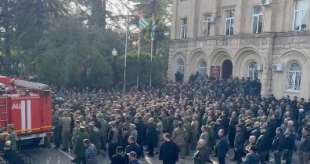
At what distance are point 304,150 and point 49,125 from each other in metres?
8.84

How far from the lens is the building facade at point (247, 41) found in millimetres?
23594

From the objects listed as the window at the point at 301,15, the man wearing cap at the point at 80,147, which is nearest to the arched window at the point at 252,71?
the window at the point at 301,15

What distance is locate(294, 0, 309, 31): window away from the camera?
23078 millimetres

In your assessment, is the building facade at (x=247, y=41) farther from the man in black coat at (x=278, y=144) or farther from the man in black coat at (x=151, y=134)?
the man in black coat at (x=151, y=134)

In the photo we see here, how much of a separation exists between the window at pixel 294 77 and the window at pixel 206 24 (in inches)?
356

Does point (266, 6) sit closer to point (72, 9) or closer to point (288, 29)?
point (288, 29)

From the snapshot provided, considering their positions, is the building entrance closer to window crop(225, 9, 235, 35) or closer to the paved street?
window crop(225, 9, 235, 35)

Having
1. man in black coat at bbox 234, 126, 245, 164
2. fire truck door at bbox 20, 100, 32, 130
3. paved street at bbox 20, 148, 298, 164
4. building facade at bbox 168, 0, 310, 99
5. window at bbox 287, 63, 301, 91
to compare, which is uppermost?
building facade at bbox 168, 0, 310, 99

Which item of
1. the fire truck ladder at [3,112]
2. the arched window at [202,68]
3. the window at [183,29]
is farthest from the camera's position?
the window at [183,29]

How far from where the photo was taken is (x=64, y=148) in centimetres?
1321

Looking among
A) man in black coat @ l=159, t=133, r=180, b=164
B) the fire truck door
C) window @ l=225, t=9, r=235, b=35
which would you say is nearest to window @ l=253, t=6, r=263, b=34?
window @ l=225, t=9, r=235, b=35

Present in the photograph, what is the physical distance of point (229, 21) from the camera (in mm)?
29312

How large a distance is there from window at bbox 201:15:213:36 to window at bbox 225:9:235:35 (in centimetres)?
159

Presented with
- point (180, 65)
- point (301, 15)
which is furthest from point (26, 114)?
point (180, 65)
